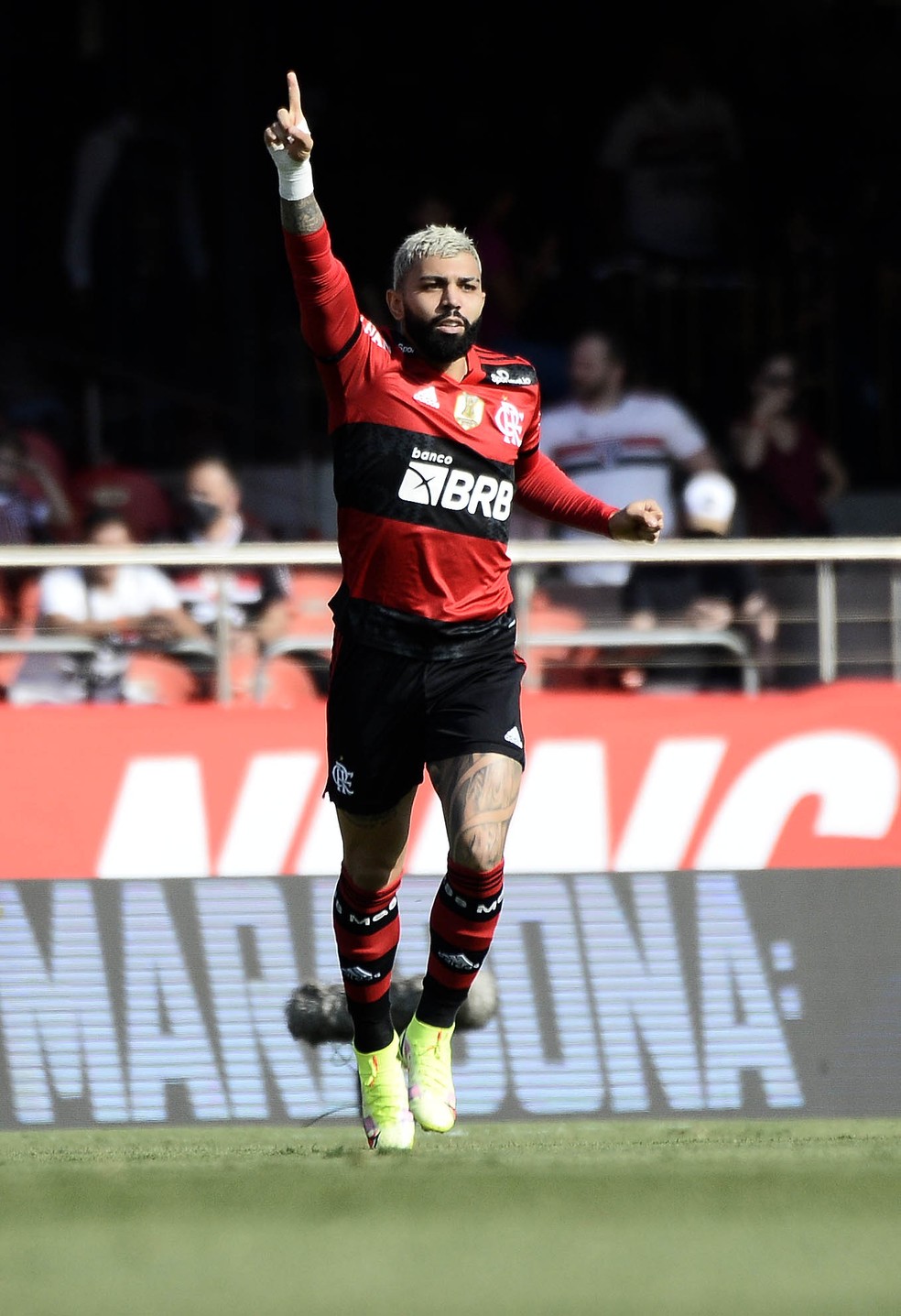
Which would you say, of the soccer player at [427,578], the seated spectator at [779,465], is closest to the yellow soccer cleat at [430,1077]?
the soccer player at [427,578]

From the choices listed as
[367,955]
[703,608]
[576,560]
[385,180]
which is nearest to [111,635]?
[576,560]

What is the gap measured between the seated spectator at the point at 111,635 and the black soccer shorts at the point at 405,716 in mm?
1570

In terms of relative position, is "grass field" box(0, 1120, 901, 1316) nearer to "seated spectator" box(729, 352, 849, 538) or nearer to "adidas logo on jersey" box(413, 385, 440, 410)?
"adidas logo on jersey" box(413, 385, 440, 410)

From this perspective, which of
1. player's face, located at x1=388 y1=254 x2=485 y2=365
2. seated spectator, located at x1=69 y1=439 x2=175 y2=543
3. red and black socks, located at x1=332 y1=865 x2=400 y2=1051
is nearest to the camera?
player's face, located at x1=388 y1=254 x2=485 y2=365

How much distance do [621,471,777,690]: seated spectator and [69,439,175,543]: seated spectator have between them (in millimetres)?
2849

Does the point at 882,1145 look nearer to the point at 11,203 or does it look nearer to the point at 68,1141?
the point at 68,1141

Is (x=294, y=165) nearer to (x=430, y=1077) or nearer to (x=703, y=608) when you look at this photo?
(x=430, y=1077)

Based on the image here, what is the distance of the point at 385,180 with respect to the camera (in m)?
12.3

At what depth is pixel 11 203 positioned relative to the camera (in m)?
12.5

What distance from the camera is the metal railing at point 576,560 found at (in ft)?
21.1

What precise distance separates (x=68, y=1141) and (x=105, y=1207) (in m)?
1.86

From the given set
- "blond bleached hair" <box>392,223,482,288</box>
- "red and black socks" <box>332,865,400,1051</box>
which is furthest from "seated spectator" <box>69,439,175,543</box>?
"blond bleached hair" <box>392,223,482,288</box>

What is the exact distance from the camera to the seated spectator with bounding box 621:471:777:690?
21.7ft

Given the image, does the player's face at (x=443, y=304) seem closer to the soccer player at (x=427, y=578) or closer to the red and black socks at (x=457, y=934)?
the soccer player at (x=427, y=578)
